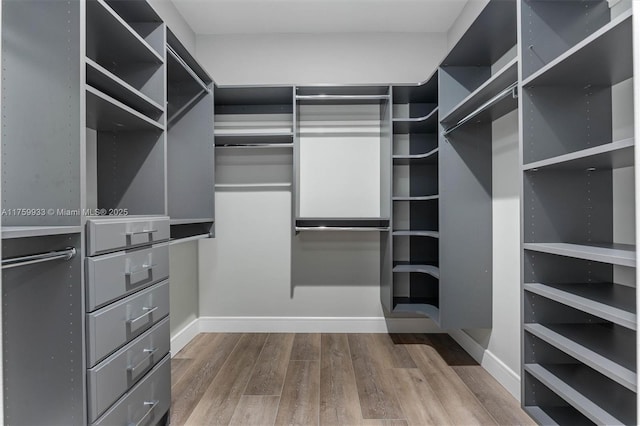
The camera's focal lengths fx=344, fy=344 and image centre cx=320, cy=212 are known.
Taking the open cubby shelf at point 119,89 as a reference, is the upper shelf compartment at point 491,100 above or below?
above

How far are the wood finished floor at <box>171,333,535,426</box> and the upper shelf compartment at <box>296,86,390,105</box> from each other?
1.93 m

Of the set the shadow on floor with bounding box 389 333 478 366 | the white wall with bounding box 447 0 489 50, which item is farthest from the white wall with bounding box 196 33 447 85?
the shadow on floor with bounding box 389 333 478 366

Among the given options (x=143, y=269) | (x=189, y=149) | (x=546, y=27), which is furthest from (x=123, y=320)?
(x=546, y=27)

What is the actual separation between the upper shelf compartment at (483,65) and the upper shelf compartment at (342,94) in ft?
1.69

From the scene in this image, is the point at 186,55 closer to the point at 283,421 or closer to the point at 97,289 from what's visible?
the point at 97,289

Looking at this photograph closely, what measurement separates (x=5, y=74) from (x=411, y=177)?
254 cm

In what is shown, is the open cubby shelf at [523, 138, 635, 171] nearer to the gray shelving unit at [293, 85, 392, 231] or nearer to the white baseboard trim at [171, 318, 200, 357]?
the gray shelving unit at [293, 85, 392, 231]

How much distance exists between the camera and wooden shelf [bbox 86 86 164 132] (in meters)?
1.33

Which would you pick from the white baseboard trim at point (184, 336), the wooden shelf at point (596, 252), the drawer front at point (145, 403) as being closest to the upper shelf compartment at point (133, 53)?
the drawer front at point (145, 403)

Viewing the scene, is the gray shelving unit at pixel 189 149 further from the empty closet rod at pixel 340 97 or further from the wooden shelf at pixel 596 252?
the wooden shelf at pixel 596 252

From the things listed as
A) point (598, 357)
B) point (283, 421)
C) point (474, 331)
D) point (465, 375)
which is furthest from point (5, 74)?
point (474, 331)

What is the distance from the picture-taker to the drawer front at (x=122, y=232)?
121 cm

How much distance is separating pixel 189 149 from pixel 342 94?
1.26 metres

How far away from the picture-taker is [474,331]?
251 cm
